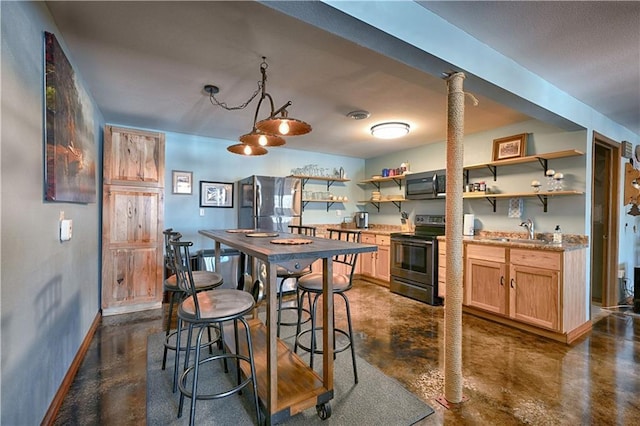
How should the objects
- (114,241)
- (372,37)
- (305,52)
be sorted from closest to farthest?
(372,37)
(305,52)
(114,241)

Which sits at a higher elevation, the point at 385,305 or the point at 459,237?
the point at 459,237

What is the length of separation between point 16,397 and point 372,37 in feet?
7.73

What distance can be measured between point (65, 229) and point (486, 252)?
3.76 meters

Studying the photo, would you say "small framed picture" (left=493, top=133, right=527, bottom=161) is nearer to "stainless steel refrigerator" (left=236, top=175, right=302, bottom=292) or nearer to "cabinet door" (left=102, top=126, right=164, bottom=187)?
"stainless steel refrigerator" (left=236, top=175, right=302, bottom=292)

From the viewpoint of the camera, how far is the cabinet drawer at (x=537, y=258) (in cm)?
270

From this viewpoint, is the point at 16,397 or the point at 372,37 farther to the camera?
the point at 372,37

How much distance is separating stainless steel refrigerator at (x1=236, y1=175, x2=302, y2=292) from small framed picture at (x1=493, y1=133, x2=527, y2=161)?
2690 millimetres

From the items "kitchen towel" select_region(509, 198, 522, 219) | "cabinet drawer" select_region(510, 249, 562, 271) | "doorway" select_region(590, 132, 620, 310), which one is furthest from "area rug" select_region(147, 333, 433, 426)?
"doorway" select_region(590, 132, 620, 310)

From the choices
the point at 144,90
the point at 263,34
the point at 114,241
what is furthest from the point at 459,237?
the point at 114,241

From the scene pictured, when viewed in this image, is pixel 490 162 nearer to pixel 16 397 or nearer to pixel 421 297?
pixel 421 297

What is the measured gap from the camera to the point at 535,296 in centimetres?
284

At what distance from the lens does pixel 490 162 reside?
12.0 feet

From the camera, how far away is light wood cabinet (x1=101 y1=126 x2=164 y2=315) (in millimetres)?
3293

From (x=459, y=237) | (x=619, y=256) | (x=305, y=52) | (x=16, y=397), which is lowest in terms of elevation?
(x=16, y=397)
